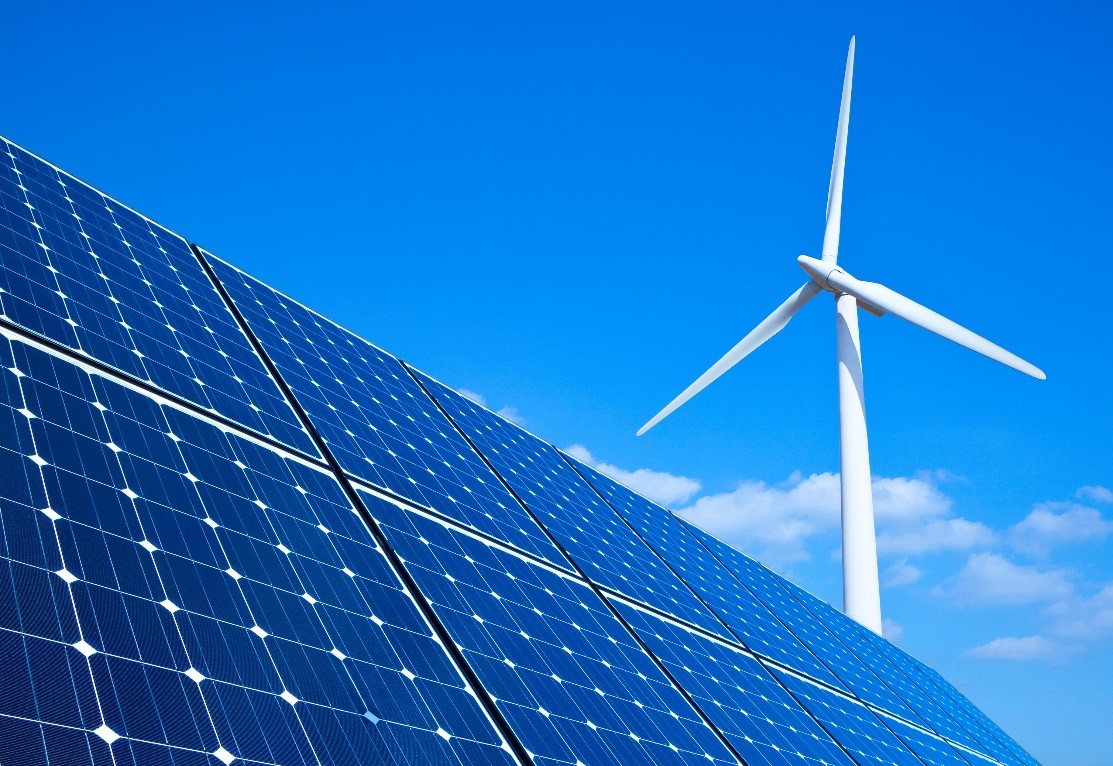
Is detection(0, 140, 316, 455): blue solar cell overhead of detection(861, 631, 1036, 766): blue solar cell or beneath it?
beneath

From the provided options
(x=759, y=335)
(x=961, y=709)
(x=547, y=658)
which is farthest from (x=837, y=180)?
(x=547, y=658)

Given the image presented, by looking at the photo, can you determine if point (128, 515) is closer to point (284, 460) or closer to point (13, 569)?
point (13, 569)

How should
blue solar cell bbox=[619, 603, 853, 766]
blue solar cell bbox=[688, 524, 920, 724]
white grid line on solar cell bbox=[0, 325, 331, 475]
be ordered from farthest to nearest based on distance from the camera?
blue solar cell bbox=[688, 524, 920, 724], blue solar cell bbox=[619, 603, 853, 766], white grid line on solar cell bbox=[0, 325, 331, 475]

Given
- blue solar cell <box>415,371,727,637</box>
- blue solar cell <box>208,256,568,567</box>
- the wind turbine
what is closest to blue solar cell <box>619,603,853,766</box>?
blue solar cell <box>415,371,727,637</box>

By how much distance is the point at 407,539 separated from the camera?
1814 cm

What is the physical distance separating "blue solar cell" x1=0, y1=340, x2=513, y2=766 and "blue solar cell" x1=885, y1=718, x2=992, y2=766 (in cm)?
1929

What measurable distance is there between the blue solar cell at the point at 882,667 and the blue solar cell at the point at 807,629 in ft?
2.68

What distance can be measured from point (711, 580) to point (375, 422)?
1431cm

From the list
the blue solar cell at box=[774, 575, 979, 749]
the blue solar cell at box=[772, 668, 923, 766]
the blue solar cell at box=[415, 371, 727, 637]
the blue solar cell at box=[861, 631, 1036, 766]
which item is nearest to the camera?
the blue solar cell at box=[772, 668, 923, 766]

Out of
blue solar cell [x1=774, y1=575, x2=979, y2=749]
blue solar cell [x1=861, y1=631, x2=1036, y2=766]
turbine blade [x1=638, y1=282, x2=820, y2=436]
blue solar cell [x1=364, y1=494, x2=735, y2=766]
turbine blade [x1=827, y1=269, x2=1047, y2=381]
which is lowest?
blue solar cell [x1=364, y1=494, x2=735, y2=766]

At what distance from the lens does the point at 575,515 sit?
2881cm

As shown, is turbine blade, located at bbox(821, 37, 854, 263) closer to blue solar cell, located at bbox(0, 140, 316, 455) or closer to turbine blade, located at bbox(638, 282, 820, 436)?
turbine blade, located at bbox(638, 282, 820, 436)

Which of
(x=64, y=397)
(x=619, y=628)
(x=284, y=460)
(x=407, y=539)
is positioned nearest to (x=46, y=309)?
(x=64, y=397)

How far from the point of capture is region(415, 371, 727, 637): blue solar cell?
25.9m
